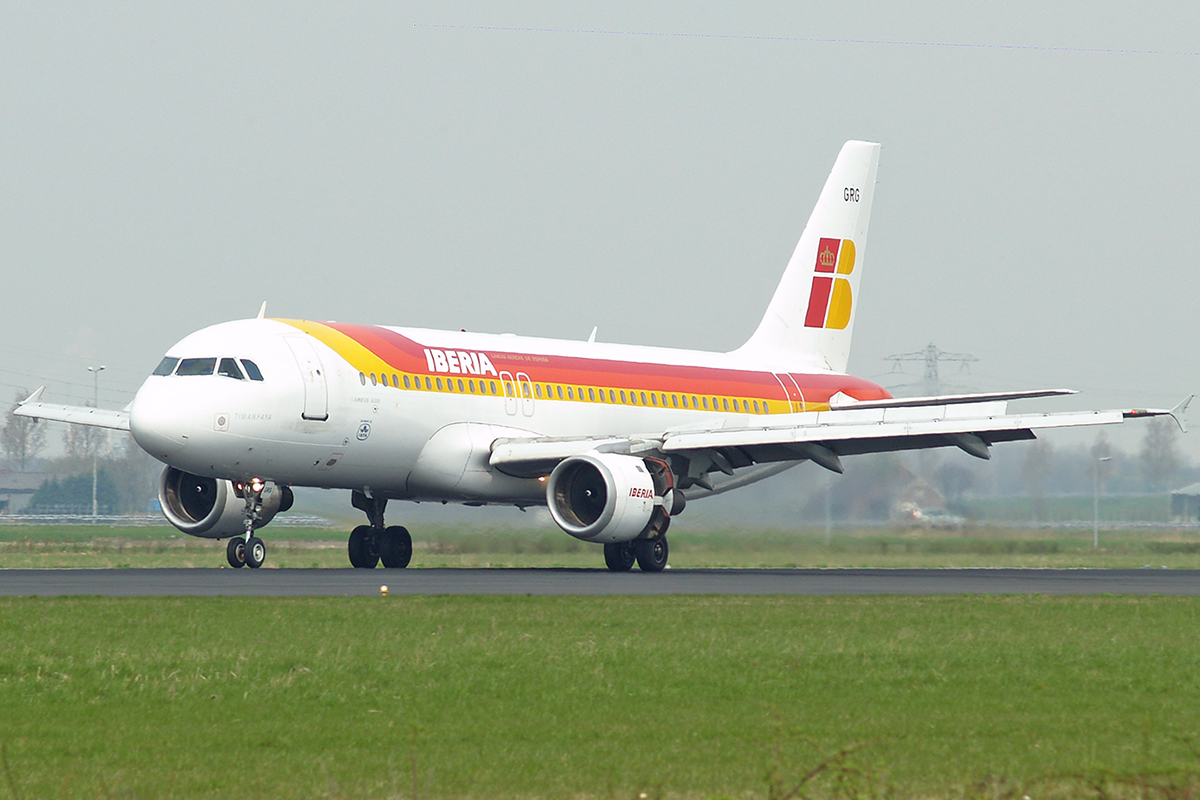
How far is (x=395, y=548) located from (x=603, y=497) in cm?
568

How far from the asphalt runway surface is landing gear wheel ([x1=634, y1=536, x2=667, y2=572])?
0.42 m

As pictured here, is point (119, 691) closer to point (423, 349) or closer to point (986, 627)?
point (986, 627)

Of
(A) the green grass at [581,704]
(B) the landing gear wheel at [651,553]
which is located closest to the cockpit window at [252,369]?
(B) the landing gear wheel at [651,553]

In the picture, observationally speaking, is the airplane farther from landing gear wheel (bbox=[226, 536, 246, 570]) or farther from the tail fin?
the tail fin

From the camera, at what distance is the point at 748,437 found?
3162 cm

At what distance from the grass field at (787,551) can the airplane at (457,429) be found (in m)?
1.56

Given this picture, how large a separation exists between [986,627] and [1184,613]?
3937 millimetres

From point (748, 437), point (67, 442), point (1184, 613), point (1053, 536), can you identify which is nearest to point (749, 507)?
point (748, 437)

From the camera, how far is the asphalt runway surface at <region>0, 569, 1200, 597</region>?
926 inches

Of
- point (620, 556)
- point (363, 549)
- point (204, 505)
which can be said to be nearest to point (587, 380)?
point (620, 556)

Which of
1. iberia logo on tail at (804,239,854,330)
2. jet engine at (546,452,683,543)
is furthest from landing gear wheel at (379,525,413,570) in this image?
iberia logo on tail at (804,239,854,330)

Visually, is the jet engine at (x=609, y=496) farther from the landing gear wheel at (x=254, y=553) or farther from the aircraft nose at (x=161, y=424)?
the aircraft nose at (x=161, y=424)

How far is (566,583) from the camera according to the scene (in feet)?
86.5

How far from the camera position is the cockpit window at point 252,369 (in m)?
29.5
